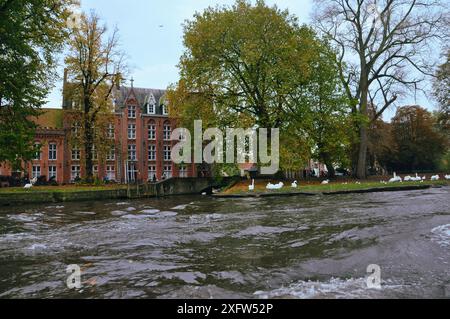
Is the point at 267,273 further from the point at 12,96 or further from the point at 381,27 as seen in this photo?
the point at 381,27

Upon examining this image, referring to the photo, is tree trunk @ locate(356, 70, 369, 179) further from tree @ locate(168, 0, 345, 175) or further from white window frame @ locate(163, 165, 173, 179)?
white window frame @ locate(163, 165, 173, 179)

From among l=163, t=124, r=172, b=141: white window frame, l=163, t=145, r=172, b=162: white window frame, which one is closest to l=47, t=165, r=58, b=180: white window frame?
l=163, t=145, r=172, b=162: white window frame

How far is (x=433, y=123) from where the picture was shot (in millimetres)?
56938

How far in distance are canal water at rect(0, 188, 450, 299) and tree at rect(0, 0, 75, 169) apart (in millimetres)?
17240

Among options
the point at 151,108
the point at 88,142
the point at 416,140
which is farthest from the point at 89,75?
the point at 416,140

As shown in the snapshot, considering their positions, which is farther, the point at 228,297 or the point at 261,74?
the point at 261,74

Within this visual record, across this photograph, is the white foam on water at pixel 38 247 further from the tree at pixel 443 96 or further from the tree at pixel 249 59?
the tree at pixel 443 96

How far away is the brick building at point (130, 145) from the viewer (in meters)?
59.9

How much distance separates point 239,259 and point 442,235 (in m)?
4.78

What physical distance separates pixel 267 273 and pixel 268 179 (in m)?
32.2

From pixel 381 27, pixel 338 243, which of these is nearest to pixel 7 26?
pixel 338 243

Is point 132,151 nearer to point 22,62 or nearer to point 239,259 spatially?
point 22,62

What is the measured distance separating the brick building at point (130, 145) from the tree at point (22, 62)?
29.4 meters

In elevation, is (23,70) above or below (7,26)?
below
